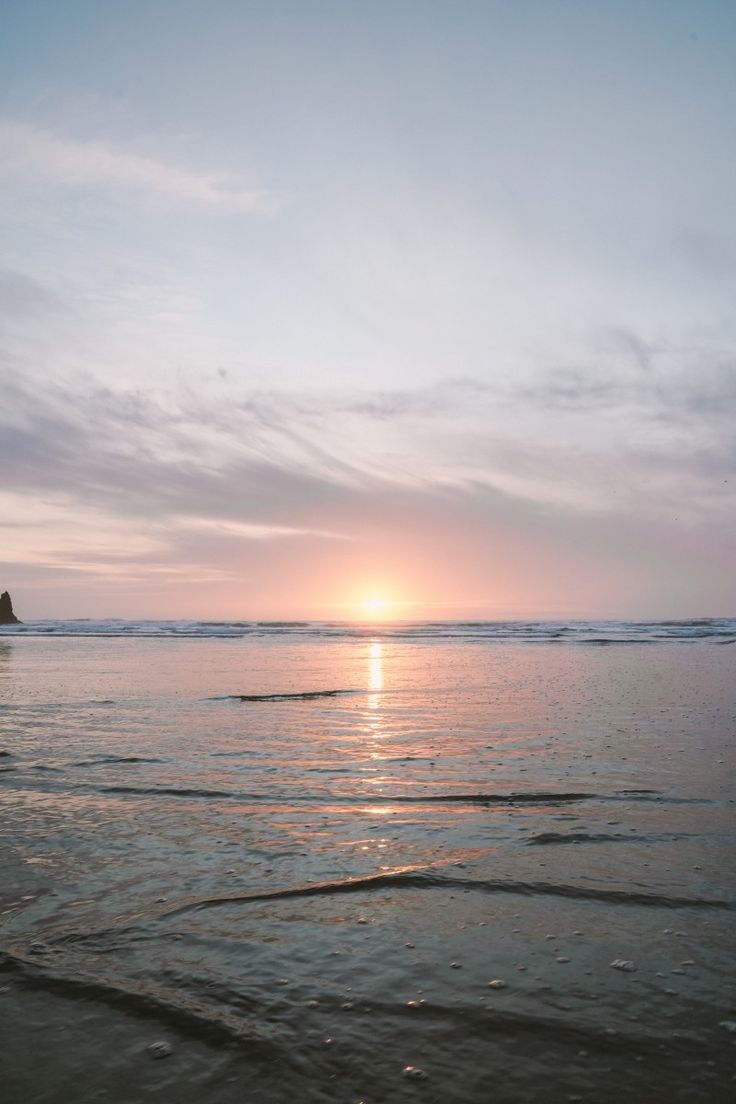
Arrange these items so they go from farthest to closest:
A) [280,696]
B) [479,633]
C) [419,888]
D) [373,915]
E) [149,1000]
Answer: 1. [479,633]
2. [280,696]
3. [419,888]
4. [373,915]
5. [149,1000]

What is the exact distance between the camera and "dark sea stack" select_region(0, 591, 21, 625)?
336 ft

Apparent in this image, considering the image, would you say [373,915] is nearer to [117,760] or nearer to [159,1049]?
[159,1049]

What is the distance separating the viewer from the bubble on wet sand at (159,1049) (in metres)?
3.15

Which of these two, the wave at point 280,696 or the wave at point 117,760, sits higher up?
the wave at point 117,760

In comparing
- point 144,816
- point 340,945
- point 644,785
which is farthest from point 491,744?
point 340,945

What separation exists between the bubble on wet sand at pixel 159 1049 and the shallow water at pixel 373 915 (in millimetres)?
46

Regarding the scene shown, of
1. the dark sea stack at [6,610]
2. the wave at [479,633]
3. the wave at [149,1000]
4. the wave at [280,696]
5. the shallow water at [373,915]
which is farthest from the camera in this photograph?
the dark sea stack at [6,610]

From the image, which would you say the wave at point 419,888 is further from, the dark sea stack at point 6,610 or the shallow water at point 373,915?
the dark sea stack at point 6,610

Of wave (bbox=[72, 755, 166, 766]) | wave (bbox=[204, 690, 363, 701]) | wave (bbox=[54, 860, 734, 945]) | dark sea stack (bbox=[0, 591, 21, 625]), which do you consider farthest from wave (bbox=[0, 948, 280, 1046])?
dark sea stack (bbox=[0, 591, 21, 625])

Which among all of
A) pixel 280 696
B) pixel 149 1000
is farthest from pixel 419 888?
pixel 280 696

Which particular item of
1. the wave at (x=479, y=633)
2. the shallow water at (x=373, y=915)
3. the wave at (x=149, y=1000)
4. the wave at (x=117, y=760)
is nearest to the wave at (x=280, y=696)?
the shallow water at (x=373, y=915)

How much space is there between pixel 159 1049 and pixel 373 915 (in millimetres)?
1633

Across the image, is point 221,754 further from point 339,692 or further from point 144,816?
point 339,692

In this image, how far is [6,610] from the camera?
10338 cm
